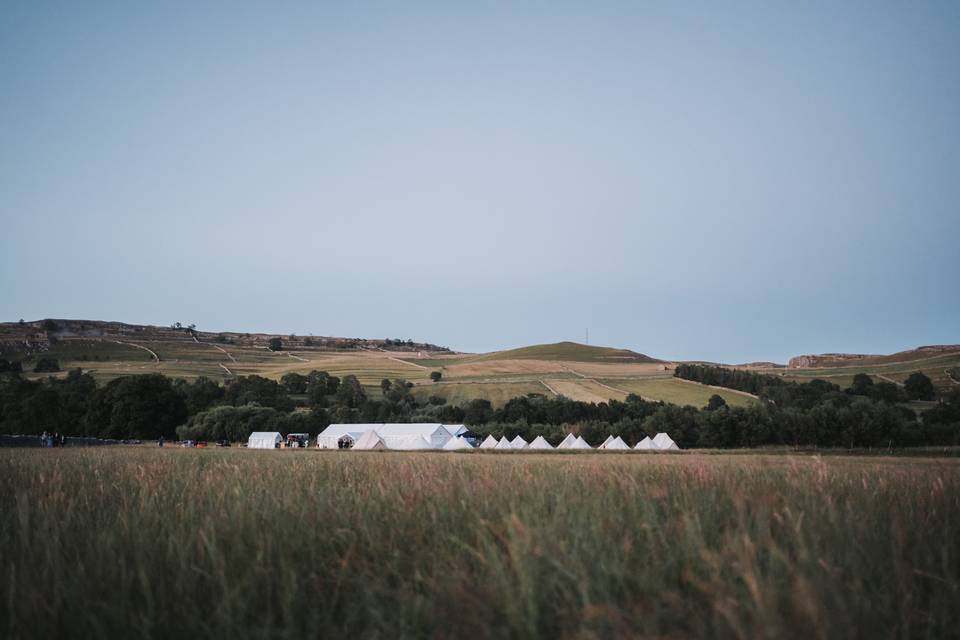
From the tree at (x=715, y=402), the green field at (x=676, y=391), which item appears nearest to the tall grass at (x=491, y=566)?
the tree at (x=715, y=402)

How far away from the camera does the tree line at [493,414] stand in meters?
81.6

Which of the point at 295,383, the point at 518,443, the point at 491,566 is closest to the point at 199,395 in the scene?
the point at 295,383

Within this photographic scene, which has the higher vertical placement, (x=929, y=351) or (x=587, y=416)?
(x=929, y=351)

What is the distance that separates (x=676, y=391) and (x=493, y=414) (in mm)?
36256

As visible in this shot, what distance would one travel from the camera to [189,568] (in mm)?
4410

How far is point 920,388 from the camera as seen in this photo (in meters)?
118

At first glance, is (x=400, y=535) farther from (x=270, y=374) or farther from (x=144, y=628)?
(x=270, y=374)

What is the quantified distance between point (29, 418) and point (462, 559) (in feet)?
361

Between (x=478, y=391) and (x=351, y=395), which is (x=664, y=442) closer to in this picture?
(x=478, y=391)

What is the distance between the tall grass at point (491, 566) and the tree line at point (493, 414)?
79.8 m

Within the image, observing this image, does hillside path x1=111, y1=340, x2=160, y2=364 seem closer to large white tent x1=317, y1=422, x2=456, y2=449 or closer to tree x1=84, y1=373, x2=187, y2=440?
tree x1=84, y1=373, x2=187, y2=440

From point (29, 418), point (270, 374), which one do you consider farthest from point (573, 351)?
point (29, 418)

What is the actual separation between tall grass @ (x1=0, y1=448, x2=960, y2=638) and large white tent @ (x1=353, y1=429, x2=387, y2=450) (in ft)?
245

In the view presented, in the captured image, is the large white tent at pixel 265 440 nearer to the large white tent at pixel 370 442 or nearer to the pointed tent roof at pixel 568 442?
the large white tent at pixel 370 442
